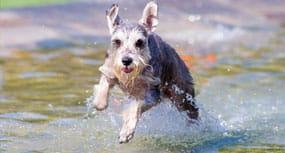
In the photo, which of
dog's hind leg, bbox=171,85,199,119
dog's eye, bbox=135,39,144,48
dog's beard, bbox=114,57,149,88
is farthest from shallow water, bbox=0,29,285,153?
dog's eye, bbox=135,39,144,48

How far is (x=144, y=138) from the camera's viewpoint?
30.5 ft

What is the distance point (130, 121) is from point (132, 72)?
20.0 inches

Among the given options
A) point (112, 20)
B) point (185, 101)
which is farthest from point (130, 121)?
point (185, 101)

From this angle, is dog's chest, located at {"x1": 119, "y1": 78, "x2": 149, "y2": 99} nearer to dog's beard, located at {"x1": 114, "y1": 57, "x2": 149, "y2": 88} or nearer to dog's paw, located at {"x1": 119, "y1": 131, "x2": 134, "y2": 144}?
dog's beard, located at {"x1": 114, "y1": 57, "x2": 149, "y2": 88}

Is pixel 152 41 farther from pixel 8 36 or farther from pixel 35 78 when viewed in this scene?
pixel 8 36

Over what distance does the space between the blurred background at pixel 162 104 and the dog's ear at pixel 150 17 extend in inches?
39.4

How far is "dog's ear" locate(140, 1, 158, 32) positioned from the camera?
8.65 metres

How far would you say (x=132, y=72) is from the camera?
8.14m

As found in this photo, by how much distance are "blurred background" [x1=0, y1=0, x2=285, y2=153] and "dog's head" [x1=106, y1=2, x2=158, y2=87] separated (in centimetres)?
98

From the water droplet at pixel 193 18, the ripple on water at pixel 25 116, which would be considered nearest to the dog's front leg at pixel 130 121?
the ripple on water at pixel 25 116

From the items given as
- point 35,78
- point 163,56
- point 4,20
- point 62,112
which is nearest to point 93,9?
point 4,20

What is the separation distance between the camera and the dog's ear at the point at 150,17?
8.65m

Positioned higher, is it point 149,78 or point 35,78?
point 149,78

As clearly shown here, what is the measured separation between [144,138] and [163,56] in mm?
998
